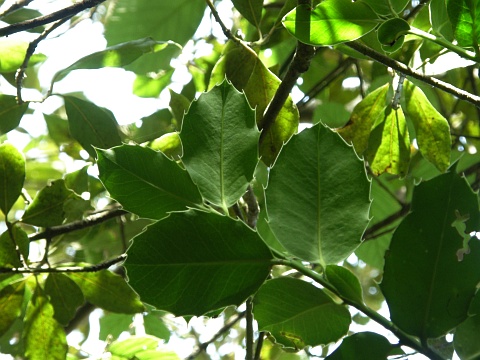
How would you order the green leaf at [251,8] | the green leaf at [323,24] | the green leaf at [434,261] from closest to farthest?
the green leaf at [434,261], the green leaf at [323,24], the green leaf at [251,8]

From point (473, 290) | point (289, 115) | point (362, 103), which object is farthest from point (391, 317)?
point (362, 103)

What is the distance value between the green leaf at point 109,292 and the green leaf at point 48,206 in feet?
0.29

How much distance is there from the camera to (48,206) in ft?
2.97

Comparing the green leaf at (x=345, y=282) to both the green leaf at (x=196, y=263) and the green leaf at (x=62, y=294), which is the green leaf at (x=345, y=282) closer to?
the green leaf at (x=196, y=263)

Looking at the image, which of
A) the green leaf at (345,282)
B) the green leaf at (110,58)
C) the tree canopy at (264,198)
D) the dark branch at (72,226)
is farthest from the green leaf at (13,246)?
the green leaf at (345,282)

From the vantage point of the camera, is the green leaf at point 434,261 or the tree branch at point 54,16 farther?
the tree branch at point 54,16

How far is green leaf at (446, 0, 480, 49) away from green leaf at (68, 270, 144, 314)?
0.58 m

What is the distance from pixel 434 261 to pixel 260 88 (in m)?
0.45

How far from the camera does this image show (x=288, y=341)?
0.61 metres

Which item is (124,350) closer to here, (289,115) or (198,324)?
(289,115)

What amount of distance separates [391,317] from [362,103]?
520 mm

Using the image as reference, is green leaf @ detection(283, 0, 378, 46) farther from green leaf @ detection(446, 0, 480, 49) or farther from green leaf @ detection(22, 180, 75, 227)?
green leaf @ detection(22, 180, 75, 227)

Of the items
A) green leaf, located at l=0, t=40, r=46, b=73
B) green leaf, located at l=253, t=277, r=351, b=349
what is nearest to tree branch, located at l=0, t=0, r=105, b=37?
green leaf, located at l=0, t=40, r=46, b=73

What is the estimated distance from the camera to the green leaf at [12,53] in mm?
952
